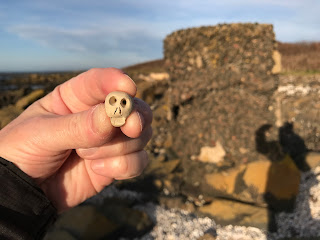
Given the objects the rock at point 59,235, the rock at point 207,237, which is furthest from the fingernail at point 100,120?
the rock at point 207,237

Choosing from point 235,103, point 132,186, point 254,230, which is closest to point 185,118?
point 235,103

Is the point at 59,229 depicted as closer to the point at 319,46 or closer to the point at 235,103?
the point at 235,103

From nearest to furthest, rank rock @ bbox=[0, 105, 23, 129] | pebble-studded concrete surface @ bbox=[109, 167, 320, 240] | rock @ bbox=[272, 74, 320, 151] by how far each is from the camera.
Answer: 1. pebble-studded concrete surface @ bbox=[109, 167, 320, 240]
2. rock @ bbox=[0, 105, 23, 129]
3. rock @ bbox=[272, 74, 320, 151]

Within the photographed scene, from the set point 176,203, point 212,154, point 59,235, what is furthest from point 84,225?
point 212,154

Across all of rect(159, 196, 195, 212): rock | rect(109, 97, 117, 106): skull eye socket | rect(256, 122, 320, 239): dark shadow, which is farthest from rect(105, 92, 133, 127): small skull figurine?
rect(159, 196, 195, 212): rock

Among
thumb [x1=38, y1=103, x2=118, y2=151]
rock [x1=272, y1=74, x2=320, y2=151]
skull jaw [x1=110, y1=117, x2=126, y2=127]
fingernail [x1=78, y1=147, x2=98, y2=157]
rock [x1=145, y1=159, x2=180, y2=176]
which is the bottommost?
rock [x1=145, y1=159, x2=180, y2=176]

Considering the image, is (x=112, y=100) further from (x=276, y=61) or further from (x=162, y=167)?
(x=276, y=61)

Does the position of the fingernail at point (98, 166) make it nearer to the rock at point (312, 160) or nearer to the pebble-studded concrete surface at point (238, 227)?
the pebble-studded concrete surface at point (238, 227)

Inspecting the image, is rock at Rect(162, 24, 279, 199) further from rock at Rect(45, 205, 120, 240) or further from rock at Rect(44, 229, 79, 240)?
rock at Rect(44, 229, 79, 240)
